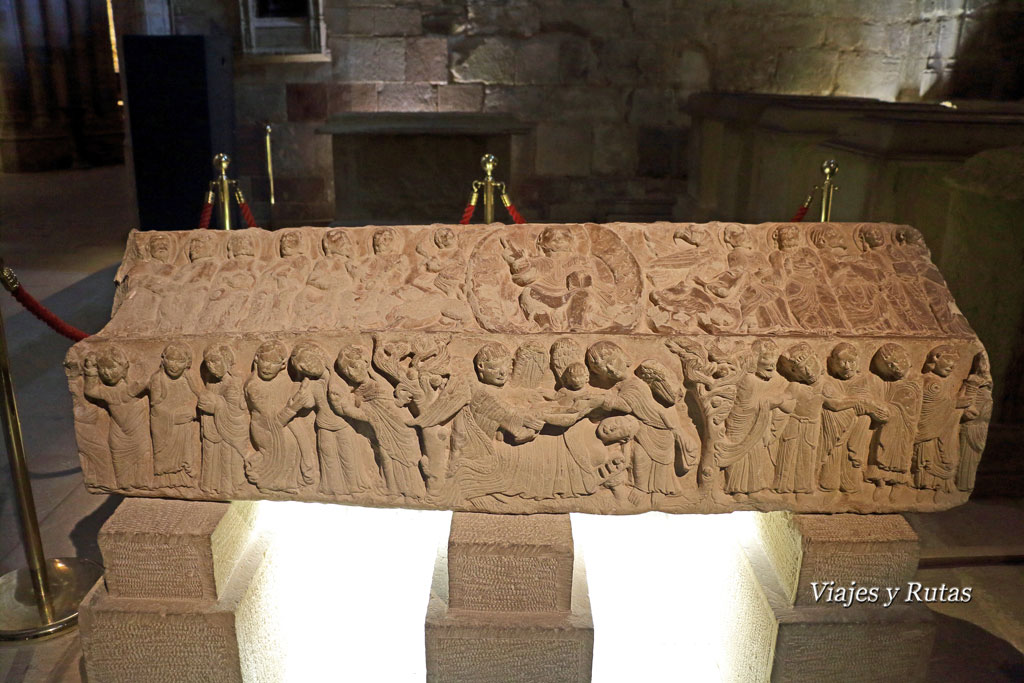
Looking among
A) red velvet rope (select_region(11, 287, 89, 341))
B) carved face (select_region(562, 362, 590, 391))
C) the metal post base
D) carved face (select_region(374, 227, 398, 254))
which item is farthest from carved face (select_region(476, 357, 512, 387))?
the metal post base

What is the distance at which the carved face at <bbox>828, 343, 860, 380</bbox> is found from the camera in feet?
7.10

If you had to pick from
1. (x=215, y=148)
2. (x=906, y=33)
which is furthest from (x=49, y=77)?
(x=906, y=33)

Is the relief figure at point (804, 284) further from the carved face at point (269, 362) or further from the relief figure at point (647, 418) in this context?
the carved face at point (269, 362)

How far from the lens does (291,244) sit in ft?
8.08

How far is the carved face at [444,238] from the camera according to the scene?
2438 millimetres

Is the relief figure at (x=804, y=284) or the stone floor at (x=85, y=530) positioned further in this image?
the stone floor at (x=85, y=530)

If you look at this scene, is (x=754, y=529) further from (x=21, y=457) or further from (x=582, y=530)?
(x=21, y=457)

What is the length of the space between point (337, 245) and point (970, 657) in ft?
7.33

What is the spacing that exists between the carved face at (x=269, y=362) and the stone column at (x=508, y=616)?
0.62m

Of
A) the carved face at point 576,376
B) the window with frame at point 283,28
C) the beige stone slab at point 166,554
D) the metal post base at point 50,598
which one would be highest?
the window with frame at point 283,28

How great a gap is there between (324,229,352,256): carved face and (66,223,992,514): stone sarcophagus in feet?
0.16

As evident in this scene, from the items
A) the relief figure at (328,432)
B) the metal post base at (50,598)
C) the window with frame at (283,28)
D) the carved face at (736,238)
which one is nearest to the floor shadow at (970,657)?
the carved face at (736,238)

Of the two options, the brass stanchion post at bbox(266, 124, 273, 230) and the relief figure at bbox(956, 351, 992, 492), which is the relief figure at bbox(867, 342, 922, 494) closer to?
the relief figure at bbox(956, 351, 992, 492)

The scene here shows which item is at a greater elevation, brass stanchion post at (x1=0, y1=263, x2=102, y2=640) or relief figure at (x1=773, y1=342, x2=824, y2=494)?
relief figure at (x1=773, y1=342, x2=824, y2=494)
